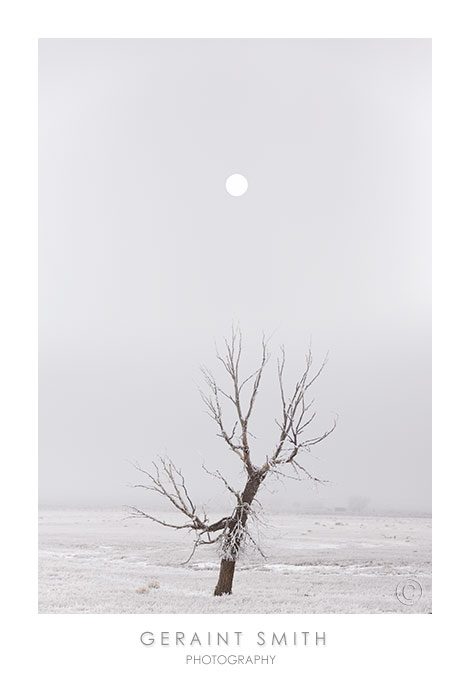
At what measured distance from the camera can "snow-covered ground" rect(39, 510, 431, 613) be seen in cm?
523

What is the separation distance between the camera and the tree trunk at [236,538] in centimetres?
524

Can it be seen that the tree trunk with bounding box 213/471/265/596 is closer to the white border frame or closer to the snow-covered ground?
the snow-covered ground

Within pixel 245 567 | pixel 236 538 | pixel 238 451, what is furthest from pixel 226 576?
pixel 238 451

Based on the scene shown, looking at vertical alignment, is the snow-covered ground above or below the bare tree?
below

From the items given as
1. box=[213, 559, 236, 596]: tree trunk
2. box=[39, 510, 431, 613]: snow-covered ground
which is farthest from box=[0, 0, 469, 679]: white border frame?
box=[213, 559, 236, 596]: tree trunk

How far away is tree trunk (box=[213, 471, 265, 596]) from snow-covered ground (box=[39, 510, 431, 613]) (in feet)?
0.17

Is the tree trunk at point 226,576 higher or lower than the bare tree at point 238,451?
lower

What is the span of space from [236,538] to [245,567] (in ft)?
0.66
